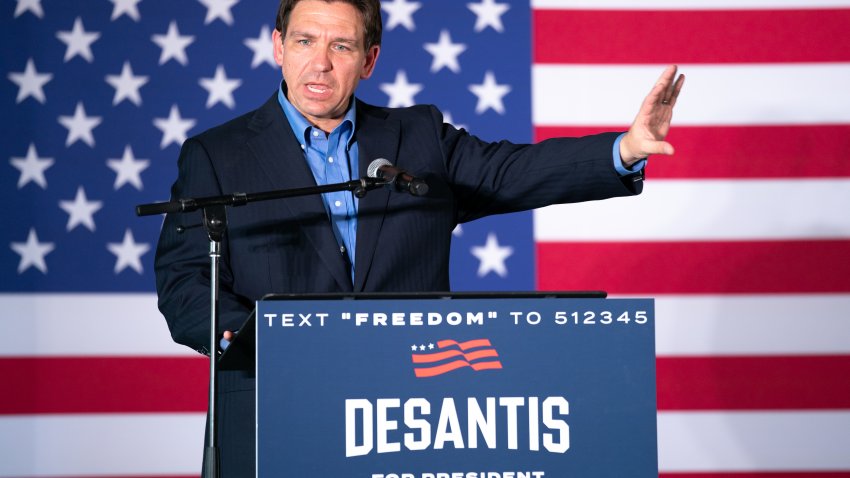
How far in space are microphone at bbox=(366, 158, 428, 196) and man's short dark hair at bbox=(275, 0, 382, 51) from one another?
0.48m

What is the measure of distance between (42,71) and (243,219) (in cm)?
188

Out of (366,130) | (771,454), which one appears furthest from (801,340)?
(366,130)

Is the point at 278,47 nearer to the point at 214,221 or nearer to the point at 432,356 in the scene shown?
the point at 214,221

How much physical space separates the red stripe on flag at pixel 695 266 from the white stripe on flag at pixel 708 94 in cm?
43

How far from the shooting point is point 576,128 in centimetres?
351

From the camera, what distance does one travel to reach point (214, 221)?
1.59 metres

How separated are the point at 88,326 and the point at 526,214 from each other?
4.96 feet

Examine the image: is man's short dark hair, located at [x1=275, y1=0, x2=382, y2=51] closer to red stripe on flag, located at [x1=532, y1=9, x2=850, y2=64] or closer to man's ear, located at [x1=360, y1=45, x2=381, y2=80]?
man's ear, located at [x1=360, y1=45, x2=381, y2=80]

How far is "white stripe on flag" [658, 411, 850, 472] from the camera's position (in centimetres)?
348

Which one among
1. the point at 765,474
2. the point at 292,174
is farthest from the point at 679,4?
the point at 292,174

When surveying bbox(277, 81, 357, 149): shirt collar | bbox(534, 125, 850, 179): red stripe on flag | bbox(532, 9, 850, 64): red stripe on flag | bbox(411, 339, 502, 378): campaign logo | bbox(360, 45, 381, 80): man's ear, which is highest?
bbox(532, 9, 850, 64): red stripe on flag

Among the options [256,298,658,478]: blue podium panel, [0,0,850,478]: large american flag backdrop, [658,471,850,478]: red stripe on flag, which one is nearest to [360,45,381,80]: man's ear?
[256,298,658,478]: blue podium panel

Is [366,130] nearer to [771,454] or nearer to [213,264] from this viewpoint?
[213,264]

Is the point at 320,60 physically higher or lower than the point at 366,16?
lower
